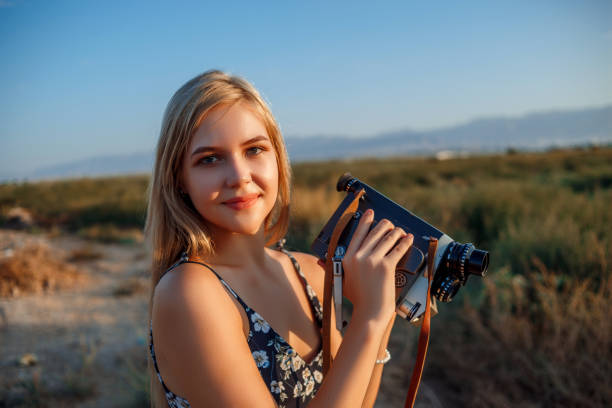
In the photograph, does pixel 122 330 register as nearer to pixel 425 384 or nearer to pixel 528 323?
pixel 425 384

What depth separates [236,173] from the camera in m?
1.34

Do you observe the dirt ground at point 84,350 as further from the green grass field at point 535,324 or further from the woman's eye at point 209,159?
the woman's eye at point 209,159

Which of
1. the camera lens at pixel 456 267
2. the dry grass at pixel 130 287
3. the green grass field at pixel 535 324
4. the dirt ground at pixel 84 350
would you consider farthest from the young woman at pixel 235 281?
the dry grass at pixel 130 287

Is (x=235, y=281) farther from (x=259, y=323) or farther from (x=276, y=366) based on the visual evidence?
(x=276, y=366)

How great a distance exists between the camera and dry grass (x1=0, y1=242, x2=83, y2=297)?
216 inches

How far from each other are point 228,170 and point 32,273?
5.86 metres

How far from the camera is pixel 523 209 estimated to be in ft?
25.0

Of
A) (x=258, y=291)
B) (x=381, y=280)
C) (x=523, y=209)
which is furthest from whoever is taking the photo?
(x=523, y=209)

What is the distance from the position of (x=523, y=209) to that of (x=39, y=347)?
26.2 ft

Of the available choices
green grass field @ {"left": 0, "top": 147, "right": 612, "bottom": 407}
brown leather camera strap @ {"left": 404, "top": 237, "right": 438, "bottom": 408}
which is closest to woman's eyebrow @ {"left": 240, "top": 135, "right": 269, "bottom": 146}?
green grass field @ {"left": 0, "top": 147, "right": 612, "bottom": 407}

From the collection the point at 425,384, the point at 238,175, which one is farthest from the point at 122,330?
the point at 238,175

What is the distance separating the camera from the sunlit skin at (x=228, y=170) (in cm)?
135

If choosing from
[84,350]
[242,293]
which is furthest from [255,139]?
[84,350]

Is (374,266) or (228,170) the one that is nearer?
(374,266)
